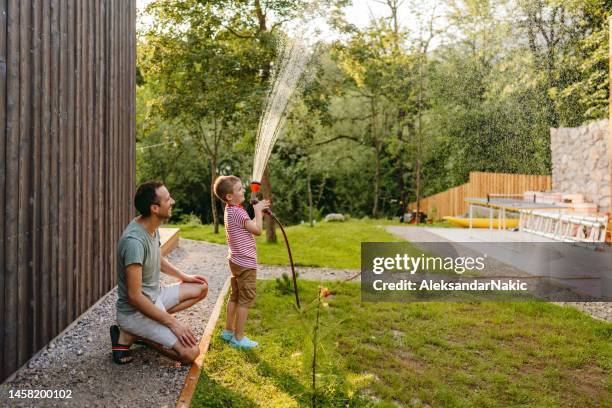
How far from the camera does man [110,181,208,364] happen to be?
3.01m

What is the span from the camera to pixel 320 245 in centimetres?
978

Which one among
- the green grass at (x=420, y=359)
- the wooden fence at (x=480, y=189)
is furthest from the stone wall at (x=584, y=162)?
the green grass at (x=420, y=359)

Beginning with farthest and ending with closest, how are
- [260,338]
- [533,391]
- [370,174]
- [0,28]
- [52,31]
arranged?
1. [370,174]
2. [260,338]
3. [52,31]
4. [533,391]
5. [0,28]

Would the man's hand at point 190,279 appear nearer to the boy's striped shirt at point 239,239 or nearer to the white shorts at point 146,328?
the boy's striped shirt at point 239,239

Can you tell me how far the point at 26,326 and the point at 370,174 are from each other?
16180mm

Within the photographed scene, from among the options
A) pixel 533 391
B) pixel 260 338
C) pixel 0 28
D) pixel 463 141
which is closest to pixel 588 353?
pixel 533 391

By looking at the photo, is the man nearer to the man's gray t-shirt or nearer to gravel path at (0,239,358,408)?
the man's gray t-shirt

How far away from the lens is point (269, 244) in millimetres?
9656

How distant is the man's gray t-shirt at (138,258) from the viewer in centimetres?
301

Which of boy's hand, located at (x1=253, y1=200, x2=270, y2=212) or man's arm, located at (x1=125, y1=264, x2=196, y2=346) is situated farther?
boy's hand, located at (x1=253, y1=200, x2=270, y2=212)

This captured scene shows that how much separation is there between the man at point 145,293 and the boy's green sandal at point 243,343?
0.45 m

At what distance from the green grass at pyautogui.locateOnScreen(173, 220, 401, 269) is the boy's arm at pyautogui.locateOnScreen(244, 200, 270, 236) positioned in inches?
160

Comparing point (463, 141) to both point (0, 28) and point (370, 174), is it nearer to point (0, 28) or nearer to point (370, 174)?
point (370, 174)

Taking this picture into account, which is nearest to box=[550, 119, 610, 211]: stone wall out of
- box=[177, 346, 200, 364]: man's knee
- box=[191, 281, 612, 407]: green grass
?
box=[191, 281, 612, 407]: green grass
